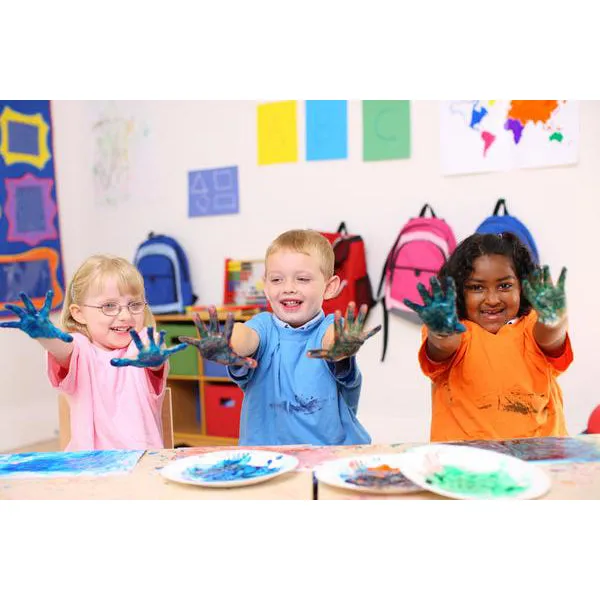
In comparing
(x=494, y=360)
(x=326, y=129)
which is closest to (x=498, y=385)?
(x=494, y=360)

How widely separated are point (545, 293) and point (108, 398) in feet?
2.81

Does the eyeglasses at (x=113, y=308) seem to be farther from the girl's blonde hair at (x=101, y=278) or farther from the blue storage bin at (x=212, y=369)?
the blue storage bin at (x=212, y=369)

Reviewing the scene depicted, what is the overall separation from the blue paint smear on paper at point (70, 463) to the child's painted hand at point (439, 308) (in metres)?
0.51

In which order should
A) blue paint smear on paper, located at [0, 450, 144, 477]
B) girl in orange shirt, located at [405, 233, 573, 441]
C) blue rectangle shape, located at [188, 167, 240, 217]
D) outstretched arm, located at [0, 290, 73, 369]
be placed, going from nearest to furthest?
blue paint smear on paper, located at [0, 450, 144, 477] < outstretched arm, located at [0, 290, 73, 369] < girl in orange shirt, located at [405, 233, 573, 441] < blue rectangle shape, located at [188, 167, 240, 217]

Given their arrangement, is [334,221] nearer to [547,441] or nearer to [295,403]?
[295,403]

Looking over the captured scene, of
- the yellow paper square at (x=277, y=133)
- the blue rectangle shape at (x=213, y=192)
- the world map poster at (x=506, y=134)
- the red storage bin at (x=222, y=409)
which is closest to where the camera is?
the world map poster at (x=506, y=134)

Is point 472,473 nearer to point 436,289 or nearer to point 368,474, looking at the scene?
→ point 368,474

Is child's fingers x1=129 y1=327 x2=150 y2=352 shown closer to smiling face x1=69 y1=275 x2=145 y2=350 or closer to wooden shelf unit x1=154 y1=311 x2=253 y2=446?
smiling face x1=69 y1=275 x2=145 y2=350

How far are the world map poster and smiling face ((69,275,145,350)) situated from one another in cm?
177

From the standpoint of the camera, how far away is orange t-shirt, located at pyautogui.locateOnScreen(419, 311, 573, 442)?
1.31 metres

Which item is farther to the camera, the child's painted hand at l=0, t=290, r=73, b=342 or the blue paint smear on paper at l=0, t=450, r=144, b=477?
the child's painted hand at l=0, t=290, r=73, b=342

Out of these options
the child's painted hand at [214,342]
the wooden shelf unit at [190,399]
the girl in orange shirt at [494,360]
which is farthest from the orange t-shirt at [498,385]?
the wooden shelf unit at [190,399]

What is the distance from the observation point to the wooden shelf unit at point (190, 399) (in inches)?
119

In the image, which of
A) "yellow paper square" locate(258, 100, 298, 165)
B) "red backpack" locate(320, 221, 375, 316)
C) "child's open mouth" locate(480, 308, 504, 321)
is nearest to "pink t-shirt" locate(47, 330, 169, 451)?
"child's open mouth" locate(480, 308, 504, 321)
